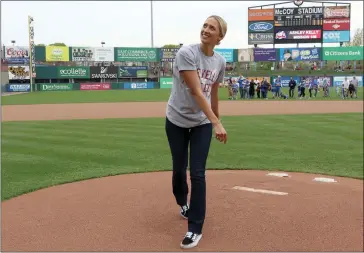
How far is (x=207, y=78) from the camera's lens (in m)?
3.99

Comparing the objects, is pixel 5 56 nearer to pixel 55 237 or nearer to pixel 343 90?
pixel 343 90

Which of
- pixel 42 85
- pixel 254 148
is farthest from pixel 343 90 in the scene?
pixel 42 85

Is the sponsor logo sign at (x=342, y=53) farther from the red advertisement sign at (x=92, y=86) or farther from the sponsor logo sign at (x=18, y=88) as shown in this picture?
the sponsor logo sign at (x=18, y=88)

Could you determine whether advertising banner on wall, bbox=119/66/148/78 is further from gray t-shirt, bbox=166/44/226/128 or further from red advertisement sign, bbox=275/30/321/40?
gray t-shirt, bbox=166/44/226/128

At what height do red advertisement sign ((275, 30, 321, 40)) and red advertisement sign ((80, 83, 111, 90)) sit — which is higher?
red advertisement sign ((275, 30, 321, 40))

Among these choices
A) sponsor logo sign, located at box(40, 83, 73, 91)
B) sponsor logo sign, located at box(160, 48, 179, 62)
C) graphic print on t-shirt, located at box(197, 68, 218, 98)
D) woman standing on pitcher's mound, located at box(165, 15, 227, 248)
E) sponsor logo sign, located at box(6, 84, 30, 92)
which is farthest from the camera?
sponsor logo sign, located at box(160, 48, 179, 62)

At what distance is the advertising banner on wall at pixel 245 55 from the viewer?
55706mm

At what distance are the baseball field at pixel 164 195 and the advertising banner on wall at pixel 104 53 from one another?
144 ft

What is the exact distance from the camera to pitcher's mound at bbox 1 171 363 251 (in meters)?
3.87

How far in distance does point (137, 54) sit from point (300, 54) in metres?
20.5

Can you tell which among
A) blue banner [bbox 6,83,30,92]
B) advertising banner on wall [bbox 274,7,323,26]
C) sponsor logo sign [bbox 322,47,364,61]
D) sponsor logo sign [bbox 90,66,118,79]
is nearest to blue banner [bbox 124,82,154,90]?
sponsor logo sign [bbox 90,66,118,79]

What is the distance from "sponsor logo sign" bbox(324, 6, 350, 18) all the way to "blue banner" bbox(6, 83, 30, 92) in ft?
122

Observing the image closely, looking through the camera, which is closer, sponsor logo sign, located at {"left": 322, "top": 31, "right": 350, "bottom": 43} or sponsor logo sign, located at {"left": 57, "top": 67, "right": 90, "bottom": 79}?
sponsor logo sign, located at {"left": 57, "top": 67, "right": 90, "bottom": 79}

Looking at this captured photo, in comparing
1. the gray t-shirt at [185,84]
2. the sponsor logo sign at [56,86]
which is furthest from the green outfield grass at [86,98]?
the gray t-shirt at [185,84]
